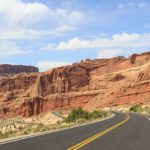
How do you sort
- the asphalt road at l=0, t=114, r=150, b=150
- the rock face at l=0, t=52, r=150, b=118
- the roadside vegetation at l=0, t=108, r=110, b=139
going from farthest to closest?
the rock face at l=0, t=52, r=150, b=118 < the roadside vegetation at l=0, t=108, r=110, b=139 < the asphalt road at l=0, t=114, r=150, b=150

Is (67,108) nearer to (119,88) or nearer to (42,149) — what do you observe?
(119,88)

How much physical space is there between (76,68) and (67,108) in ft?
58.0

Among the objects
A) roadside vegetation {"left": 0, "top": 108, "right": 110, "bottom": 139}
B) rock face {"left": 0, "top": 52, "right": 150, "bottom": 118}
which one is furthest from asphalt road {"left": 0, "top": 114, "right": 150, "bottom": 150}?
rock face {"left": 0, "top": 52, "right": 150, "bottom": 118}

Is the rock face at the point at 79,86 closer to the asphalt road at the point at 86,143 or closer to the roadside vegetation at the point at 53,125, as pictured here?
the roadside vegetation at the point at 53,125

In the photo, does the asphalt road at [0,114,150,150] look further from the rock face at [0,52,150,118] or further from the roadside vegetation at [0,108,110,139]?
the rock face at [0,52,150,118]

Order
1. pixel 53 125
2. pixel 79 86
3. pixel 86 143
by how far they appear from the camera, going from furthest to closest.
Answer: pixel 79 86 < pixel 53 125 < pixel 86 143

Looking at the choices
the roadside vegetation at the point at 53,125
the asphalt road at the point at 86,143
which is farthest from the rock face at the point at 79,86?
the asphalt road at the point at 86,143

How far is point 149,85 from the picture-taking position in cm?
11281

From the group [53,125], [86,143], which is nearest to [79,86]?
[53,125]

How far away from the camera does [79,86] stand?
140 m

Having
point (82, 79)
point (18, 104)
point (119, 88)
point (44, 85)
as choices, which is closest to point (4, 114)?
point (18, 104)

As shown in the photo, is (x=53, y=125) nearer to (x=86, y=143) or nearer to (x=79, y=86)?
(x=86, y=143)

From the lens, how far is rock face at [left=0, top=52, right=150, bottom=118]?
11956 centimetres

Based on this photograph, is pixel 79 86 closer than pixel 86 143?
No
